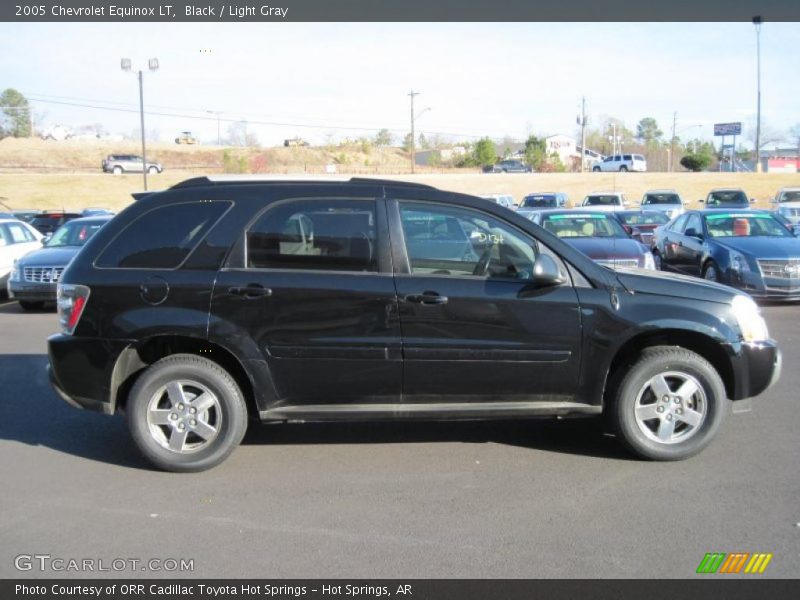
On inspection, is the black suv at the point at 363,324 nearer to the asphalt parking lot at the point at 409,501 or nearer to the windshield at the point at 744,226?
the asphalt parking lot at the point at 409,501

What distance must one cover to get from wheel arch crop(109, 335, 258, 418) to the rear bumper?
4cm

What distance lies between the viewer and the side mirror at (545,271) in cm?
493

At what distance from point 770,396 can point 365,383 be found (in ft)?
13.1

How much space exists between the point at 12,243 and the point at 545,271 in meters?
12.8

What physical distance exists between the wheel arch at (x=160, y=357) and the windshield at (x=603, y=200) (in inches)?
1035

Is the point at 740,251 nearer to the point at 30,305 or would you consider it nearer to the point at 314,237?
the point at 314,237

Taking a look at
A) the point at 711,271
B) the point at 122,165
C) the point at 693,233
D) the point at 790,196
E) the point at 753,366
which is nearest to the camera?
the point at 753,366

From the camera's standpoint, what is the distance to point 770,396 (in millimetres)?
6809


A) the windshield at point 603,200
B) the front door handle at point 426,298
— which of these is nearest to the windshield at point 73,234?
the front door handle at point 426,298

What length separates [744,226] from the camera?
521 inches

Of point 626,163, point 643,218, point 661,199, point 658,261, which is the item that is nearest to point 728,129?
point 626,163

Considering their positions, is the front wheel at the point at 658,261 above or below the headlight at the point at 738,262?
below

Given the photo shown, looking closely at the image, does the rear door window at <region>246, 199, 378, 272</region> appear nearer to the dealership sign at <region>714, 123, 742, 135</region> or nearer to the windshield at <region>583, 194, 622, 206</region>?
the windshield at <region>583, 194, 622, 206</region>
